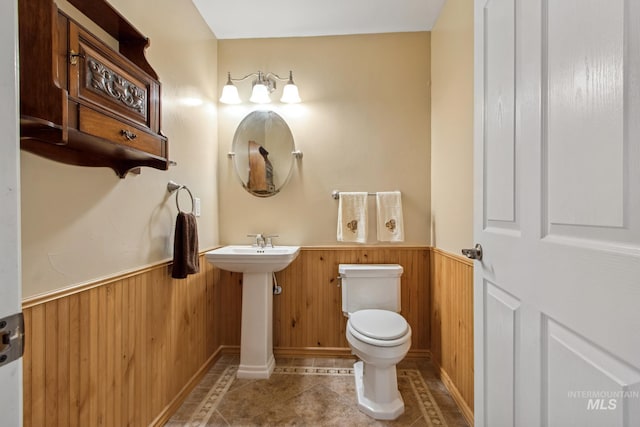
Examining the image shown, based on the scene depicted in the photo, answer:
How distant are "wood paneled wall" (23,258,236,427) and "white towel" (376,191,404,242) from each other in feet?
4.50

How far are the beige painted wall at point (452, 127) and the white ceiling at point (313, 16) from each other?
0.19 metres

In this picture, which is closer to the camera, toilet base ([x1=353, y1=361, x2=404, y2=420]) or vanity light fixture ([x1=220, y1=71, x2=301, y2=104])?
toilet base ([x1=353, y1=361, x2=404, y2=420])

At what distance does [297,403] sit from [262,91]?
2.11 meters

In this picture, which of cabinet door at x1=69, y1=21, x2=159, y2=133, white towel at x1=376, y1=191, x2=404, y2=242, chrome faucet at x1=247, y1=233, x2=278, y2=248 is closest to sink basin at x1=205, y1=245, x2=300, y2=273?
chrome faucet at x1=247, y1=233, x2=278, y2=248

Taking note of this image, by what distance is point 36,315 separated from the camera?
88 cm

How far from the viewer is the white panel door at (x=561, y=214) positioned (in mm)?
500

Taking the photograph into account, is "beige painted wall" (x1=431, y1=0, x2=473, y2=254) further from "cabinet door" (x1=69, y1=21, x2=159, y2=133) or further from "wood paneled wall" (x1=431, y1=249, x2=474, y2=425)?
"cabinet door" (x1=69, y1=21, x2=159, y2=133)

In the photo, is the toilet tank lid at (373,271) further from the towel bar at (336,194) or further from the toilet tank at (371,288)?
the towel bar at (336,194)

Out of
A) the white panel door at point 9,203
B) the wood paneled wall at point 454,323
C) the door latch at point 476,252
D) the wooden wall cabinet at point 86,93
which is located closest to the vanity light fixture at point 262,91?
the wooden wall cabinet at point 86,93

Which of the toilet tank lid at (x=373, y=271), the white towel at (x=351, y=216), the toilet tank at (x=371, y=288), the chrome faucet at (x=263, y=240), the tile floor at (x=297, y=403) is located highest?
the white towel at (x=351, y=216)

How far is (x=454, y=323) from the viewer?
1.76 meters

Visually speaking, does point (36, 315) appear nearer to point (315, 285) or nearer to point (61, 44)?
point (61, 44)

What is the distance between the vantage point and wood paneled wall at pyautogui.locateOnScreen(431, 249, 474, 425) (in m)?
1.55

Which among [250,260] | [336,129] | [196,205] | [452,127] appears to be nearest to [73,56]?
[196,205]
